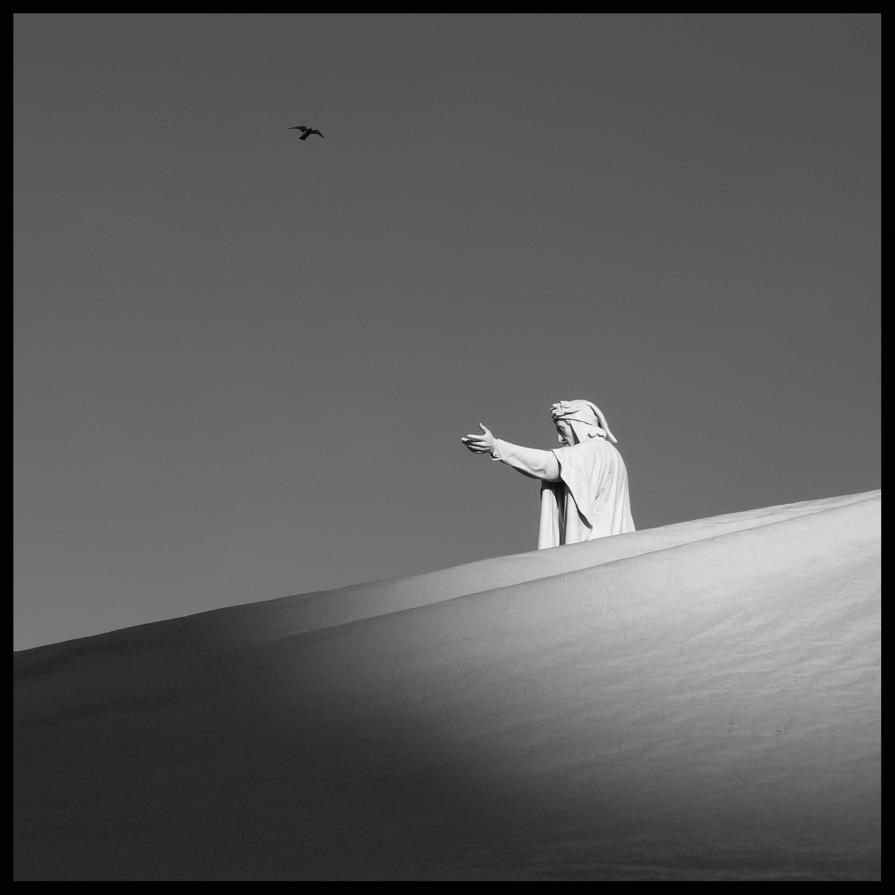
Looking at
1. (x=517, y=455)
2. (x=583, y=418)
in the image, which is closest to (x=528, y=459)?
(x=517, y=455)

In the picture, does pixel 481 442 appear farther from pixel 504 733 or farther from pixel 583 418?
pixel 504 733

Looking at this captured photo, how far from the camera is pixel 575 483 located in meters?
19.0

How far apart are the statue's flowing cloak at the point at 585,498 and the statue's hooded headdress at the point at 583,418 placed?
24 cm

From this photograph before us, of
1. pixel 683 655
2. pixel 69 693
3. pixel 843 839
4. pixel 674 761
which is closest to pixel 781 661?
pixel 683 655

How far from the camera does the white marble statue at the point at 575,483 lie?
18.9 m

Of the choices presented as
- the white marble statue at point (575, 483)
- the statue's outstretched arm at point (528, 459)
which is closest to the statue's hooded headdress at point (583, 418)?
the white marble statue at point (575, 483)

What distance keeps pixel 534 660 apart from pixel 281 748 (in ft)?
6.46

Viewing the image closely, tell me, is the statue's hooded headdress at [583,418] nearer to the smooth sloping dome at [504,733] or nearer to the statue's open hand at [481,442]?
the statue's open hand at [481,442]

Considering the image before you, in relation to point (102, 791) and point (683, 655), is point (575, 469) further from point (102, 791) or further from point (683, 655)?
point (102, 791)

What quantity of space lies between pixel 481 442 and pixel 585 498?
1.60m

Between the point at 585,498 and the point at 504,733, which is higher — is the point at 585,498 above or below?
above

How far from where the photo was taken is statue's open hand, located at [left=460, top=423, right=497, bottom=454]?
18750 millimetres

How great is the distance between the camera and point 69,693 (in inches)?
437

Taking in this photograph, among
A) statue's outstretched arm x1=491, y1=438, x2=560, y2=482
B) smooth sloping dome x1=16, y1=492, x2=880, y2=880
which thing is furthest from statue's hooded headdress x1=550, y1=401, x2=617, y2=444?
smooth sloping dome x1=16, y1=492, x2=880, y2=880
